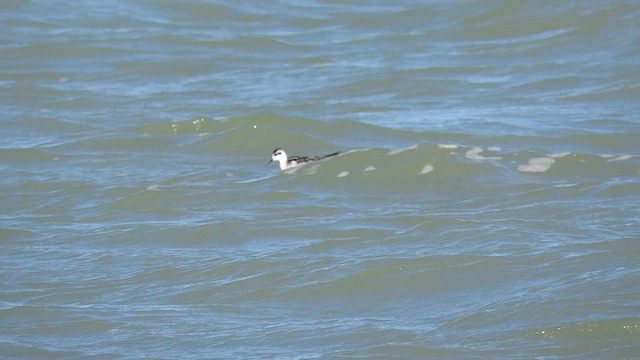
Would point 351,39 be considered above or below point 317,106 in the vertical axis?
above

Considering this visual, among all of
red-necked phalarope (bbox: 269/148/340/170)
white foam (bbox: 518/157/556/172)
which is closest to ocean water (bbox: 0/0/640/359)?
white foam (bbox: 518/157/556/172)

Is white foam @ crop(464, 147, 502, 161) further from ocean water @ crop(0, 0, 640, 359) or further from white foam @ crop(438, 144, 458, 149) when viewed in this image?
white foam @ crop(438, 144, 458, 149)

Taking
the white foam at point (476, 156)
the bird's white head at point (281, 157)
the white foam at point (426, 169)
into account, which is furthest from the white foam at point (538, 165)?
the bird's white head at point (281, 157)

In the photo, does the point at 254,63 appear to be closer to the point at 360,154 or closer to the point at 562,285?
the point at 360,154

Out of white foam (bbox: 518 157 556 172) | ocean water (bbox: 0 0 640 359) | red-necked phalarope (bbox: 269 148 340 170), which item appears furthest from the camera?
red-necked phalarope (bbox: 269 148 340 170)

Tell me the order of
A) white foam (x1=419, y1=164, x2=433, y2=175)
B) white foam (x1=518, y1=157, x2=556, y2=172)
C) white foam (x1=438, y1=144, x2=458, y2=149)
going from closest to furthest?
white foam (x1=518, y1=157, x2=556, y2=172)
white foam (x1=419, y1=164, x2=433, y2=175)
white foam (x1=438, y1=144, x2=458, y2=149)

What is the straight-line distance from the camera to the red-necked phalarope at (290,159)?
1136cm

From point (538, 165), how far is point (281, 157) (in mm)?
2436

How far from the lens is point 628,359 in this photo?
21.2 ft

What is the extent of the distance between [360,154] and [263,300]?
3779 mm

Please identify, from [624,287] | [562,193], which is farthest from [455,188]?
[624,287]

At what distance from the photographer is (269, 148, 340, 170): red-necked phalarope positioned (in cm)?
1136

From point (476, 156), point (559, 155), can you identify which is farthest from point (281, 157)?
point (559, 155)

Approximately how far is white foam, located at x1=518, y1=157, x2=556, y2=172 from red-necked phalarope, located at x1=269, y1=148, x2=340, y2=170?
1.84m
